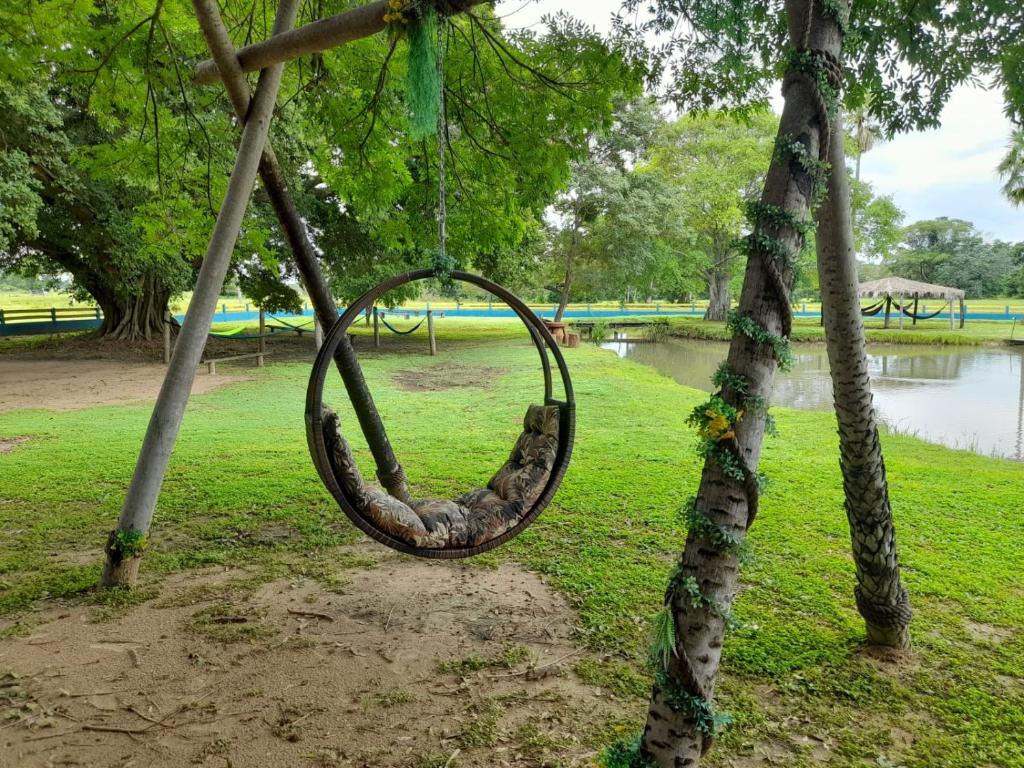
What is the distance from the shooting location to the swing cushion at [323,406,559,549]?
226 cm

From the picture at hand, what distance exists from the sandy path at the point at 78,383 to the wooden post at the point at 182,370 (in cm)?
542

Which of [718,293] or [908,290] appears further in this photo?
[718,293]

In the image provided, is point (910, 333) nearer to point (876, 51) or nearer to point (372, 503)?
point (876, 51)

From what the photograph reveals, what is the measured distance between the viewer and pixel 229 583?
287 cm

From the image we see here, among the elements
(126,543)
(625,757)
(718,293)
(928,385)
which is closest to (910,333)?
(718,293)

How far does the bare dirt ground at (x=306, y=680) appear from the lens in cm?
181

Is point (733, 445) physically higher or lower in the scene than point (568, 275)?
lower

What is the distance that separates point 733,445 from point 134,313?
1452cm

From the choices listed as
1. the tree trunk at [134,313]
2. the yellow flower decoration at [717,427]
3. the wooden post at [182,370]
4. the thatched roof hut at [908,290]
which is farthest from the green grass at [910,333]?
the yellow flower decoration at [717,427]

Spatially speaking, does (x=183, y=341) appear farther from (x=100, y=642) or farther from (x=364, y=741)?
(x=364, y=741)

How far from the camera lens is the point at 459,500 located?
106 inches

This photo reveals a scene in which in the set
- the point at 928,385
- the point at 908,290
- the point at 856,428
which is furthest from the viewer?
the point at 908,290

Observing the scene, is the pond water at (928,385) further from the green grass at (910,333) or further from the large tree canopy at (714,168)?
the large tree canopy at (714,168)

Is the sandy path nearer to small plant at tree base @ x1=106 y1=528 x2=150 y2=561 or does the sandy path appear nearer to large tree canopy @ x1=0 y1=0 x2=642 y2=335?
large tree canopy @ x1=0 y1=0 x2=642 y2=335
